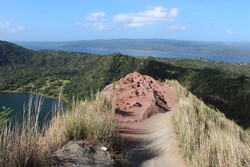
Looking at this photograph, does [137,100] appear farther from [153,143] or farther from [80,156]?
[80,156]

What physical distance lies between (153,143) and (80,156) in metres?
2.10

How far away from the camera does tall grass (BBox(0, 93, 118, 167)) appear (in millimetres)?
3451

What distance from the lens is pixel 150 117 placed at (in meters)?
8.77

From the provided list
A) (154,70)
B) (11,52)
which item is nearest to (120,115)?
(154,70)

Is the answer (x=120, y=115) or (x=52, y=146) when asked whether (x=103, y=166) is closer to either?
(x=52, y=146)

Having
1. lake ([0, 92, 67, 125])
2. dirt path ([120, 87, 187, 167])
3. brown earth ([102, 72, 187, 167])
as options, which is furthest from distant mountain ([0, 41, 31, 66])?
dirt path ([120, 87, 187, 167])

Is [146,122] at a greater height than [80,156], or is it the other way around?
[80,156]

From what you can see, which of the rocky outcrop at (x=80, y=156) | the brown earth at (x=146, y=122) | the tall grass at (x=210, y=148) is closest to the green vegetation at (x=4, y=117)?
the rocky outcrop at (x=80, y=156)

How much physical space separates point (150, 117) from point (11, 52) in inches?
4912

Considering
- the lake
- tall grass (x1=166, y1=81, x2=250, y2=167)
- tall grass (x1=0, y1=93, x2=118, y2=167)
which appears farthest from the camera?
the lake

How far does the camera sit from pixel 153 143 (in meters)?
6.12

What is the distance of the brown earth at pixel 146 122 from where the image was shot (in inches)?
207

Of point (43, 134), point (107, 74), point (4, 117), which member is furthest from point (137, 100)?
point (107, 74)

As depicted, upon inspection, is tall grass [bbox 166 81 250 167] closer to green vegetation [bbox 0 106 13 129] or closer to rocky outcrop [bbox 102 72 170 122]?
rocky outcrop [bbox 102 72 170 122]
